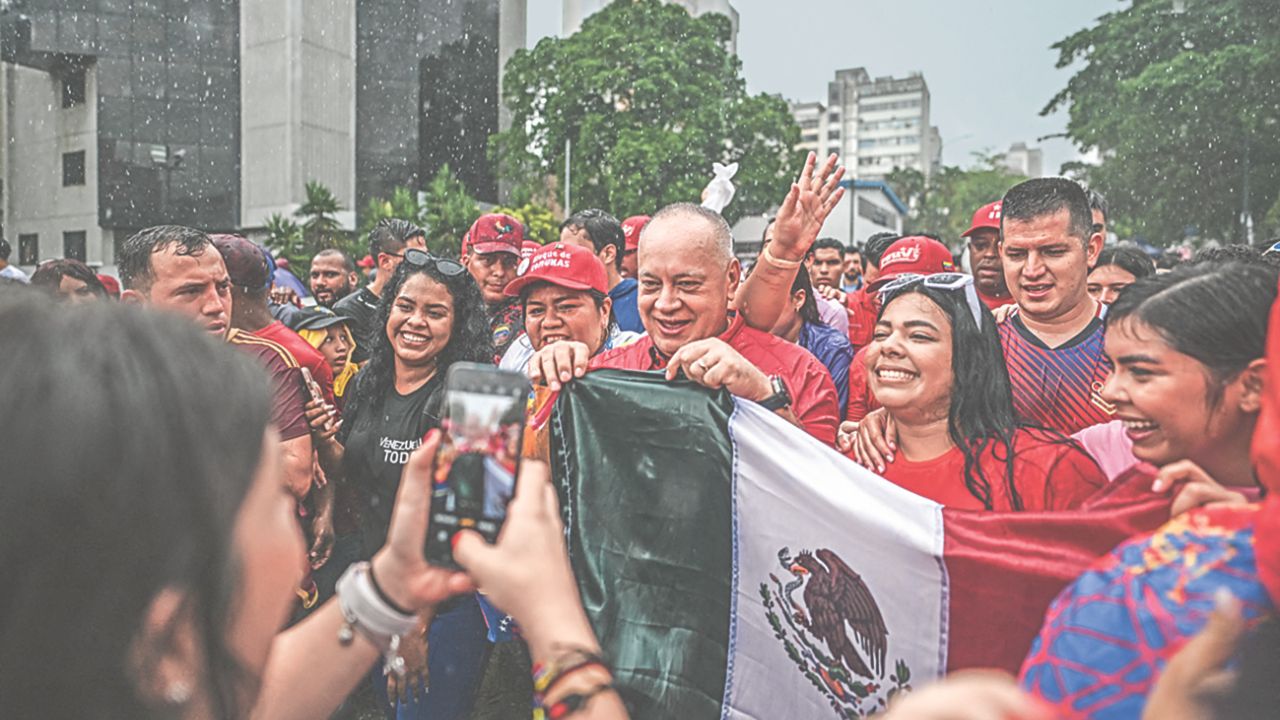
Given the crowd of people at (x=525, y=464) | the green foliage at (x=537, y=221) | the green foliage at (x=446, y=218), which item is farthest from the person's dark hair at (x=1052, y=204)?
the green foliage at (x=537, y=221)

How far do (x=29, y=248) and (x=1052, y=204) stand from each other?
34980 mm

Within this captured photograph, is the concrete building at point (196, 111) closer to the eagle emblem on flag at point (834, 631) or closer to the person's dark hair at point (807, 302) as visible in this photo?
the person's dark hair at point (807, 302)

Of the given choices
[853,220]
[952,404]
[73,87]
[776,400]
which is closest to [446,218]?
[73,87]

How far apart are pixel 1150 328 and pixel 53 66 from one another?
3473 centimetres

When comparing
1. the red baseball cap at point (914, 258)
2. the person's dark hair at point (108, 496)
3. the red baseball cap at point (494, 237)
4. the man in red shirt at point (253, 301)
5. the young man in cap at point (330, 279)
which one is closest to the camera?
the person's dark hair at point (108, 496)

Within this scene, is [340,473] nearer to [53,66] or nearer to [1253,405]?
[1253,405]

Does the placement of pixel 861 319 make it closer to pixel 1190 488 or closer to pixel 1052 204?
pixel 1052 204

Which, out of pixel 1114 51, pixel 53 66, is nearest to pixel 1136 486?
pixel 1114 51

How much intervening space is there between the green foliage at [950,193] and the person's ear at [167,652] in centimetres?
5770

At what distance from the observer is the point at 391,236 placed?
22.2ft

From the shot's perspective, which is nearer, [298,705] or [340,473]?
[298,705]

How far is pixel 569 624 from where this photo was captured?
4.57 feet

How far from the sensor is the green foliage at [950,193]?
60938mm

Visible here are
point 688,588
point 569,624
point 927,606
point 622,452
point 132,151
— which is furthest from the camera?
point 132,151
